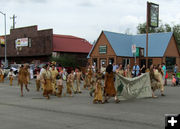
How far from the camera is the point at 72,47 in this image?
152 ft

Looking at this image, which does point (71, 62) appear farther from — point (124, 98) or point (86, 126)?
point (86, 126)

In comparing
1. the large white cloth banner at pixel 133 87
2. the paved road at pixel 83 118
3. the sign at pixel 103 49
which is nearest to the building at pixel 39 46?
the sign at pixel 103 49

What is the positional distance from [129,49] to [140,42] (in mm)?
1875

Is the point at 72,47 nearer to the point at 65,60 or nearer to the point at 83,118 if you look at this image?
the point at 65,60

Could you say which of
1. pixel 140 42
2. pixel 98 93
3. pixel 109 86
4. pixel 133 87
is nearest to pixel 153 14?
pixel 133 87

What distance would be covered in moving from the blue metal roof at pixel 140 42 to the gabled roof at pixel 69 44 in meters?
10.1

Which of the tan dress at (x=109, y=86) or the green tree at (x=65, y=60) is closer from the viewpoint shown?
the tan dress at (x=109, y=86)

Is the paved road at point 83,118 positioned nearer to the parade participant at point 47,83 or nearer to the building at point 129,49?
the parade participant at point 47,83

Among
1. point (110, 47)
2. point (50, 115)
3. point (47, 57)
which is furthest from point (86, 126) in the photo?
point (47, 57)

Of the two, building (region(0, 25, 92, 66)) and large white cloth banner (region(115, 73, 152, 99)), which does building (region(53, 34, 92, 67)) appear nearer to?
building (region(0, 25, 92, 66))

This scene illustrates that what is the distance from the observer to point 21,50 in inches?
1854

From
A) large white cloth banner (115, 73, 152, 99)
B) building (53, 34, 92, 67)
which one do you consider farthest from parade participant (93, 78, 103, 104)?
building (53, 34, 92, 67)

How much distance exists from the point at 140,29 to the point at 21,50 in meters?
29.1

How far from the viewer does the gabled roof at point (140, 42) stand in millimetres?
34469
